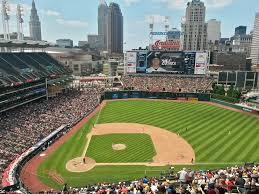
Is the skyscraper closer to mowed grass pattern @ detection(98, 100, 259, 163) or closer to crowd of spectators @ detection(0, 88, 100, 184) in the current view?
mowed grass pattern @ detection(98, 100, 259, 163)

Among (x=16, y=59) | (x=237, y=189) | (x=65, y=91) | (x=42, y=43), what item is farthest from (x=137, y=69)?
(x=237, y=189)

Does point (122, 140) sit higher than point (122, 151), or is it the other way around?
point (122, 140)

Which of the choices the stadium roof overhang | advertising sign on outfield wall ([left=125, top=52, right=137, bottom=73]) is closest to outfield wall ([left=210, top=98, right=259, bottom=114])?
advertising sign on outfield wall ([left=125, top=52, right=137, bottom=73])

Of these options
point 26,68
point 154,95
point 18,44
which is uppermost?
point 18,44

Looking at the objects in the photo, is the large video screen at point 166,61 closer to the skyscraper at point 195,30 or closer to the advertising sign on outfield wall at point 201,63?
the advertising sign on outfield wall at point 201,63

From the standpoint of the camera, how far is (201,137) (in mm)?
44812

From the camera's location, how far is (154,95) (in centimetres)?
8006

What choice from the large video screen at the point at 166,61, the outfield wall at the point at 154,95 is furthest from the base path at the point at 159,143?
the large video screen at the point at 166,61

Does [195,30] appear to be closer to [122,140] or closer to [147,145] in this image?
[122,140]

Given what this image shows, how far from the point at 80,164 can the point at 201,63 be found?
60742 millimetres

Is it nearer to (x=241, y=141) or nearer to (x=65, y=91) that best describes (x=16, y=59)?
(x=65, y=91)

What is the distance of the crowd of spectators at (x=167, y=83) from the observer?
276 feet

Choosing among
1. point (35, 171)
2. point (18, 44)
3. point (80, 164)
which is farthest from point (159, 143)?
point (18, 44)

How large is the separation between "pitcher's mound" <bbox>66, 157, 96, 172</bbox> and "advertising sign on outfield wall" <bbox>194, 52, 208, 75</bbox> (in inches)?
2294
